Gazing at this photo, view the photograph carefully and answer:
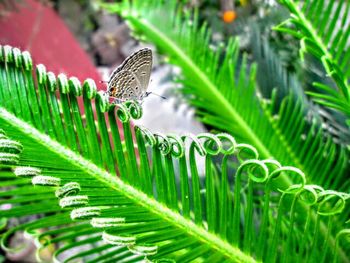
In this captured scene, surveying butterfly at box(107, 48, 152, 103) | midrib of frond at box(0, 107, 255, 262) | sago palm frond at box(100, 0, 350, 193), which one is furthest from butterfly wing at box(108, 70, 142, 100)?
sago palm frond at box(100, 0, 350, 193)

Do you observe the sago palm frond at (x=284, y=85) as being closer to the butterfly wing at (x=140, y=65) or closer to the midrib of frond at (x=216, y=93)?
the midrib of frond at (x=216, y=93)

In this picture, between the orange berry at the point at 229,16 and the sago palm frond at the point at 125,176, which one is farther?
the orange berry at the point at 229,16

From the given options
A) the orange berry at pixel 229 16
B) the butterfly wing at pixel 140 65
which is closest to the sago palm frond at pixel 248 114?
the butterfly wing at pixel 140 65

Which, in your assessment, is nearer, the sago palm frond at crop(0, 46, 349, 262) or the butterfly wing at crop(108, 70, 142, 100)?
the sago palm frond at crop(0, 46, 349, 262)

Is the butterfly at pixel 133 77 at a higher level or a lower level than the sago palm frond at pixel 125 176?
higher

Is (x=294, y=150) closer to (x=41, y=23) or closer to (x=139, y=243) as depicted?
(x=139, y=243)

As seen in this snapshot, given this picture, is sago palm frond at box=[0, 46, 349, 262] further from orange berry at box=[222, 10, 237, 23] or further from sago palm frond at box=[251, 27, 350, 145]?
orange berry at box=[222, 10, 237, 23]

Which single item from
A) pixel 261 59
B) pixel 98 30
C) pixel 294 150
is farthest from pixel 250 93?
pixel 98 30

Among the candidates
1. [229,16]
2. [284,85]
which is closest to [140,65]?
[284,85]
